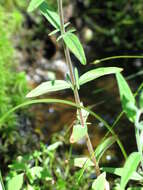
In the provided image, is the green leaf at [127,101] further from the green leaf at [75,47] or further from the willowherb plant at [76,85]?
the green leaf at [75,47]

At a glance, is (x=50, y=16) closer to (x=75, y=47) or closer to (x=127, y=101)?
(x=75, y=47)

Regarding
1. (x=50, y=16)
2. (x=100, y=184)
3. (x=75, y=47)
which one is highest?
(x=50, y=16)

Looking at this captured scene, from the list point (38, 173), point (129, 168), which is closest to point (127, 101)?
point (129, 168)

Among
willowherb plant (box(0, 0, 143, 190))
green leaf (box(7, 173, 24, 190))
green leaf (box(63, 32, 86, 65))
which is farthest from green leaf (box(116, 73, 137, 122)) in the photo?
green leaf (box(7, 173, 24, 190))

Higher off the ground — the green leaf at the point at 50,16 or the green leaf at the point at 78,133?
the green leaf at the point at 50,16

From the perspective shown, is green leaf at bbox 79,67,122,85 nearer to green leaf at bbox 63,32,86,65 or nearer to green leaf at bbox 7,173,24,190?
green leaf at bbox 63,32,86,65

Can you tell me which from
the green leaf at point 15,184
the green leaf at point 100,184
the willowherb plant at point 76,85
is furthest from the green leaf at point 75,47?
the green leaf at point 15,184
